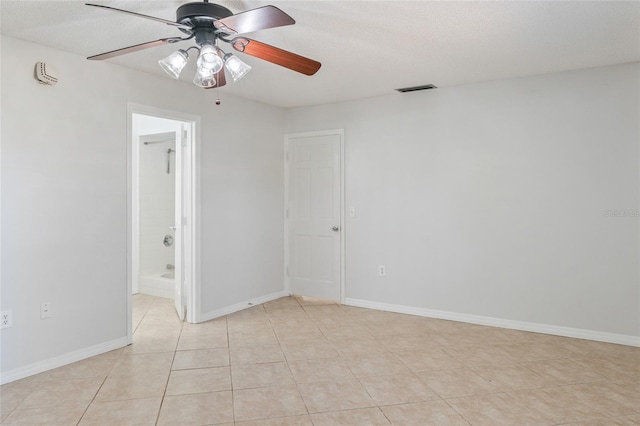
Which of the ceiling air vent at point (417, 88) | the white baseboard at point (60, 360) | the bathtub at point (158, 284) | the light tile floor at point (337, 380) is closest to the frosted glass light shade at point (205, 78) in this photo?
the light tile floor at point (337, 380)

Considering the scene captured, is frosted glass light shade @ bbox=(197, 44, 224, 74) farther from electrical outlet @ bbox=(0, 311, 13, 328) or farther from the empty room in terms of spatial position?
electrical outlet @ bbox=(0, 311, 13, 328)

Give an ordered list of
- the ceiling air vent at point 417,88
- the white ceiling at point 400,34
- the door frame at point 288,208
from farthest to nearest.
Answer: the door frame at point 288,208
the ceiling air vent at point 417,88
the white ceiling at point 400,34

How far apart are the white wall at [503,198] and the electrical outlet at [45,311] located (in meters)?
2.97

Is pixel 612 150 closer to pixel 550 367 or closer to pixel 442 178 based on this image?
pixel 442 178

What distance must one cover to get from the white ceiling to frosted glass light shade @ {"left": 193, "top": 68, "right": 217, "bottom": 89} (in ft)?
1.50

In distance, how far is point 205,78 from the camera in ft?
7.64

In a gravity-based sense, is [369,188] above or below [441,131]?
below

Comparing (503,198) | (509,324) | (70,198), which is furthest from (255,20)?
(509,324)

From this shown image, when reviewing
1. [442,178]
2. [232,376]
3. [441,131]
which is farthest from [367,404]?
[441,131]

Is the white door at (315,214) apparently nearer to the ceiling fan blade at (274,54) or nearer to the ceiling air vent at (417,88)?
the ceiling air vent at (417,88)

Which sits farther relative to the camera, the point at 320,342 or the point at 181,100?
the point at 181,100

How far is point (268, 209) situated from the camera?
518 cm

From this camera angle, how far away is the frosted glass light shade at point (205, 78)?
7.46 feet

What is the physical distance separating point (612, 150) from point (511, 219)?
3.22 feet
